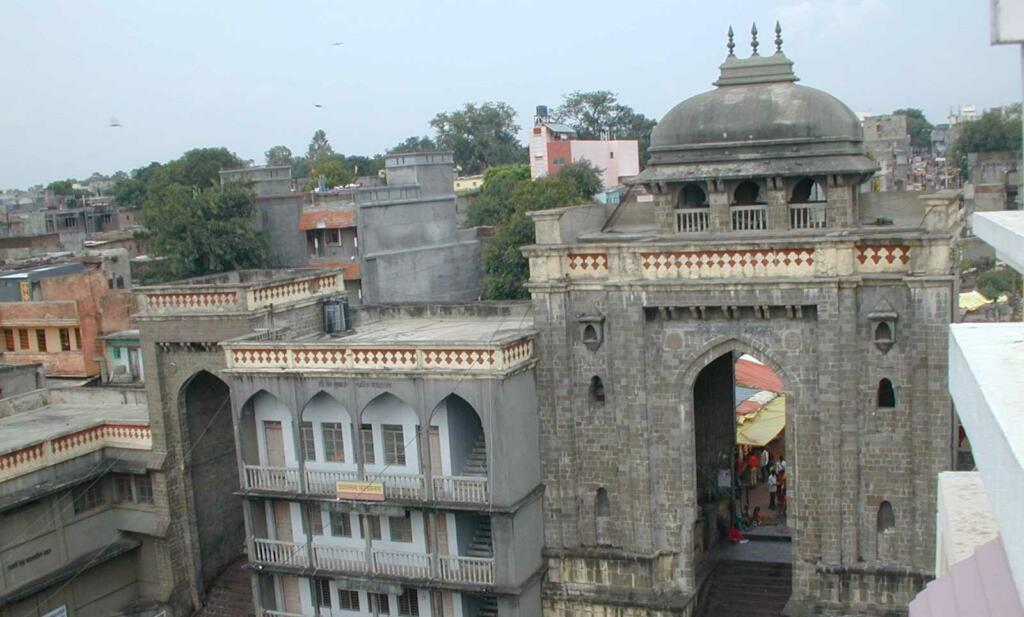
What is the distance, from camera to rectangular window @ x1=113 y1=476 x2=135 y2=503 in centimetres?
2434

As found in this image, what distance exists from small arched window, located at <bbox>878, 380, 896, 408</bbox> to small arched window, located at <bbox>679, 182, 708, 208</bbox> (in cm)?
508

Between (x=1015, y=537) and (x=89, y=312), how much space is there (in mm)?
34596

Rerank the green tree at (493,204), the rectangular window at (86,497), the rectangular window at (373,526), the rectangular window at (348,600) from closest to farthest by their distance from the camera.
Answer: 1. the rectangular window at (373,526)
2. the rectangular window at (348,600)
3. the rectangular window at (86,497)
4. the green tree at (493,204)

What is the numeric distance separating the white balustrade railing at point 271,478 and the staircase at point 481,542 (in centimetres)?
371

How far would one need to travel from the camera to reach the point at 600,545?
790 inches

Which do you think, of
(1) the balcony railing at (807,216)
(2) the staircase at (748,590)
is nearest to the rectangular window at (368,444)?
(2) the staircase at (748,590)

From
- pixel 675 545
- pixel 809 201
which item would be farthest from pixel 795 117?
pixel 675 545

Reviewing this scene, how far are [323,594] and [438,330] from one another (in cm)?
600

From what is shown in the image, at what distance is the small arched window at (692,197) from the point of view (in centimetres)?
2089

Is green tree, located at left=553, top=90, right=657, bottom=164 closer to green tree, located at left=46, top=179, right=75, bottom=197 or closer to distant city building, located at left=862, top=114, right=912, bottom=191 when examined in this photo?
distant city building, located at left=862, top=114, right=912, bottom=191

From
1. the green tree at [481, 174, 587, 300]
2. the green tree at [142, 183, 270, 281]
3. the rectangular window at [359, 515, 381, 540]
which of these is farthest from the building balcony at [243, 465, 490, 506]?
the green tree at [142, 183, 270, 281]

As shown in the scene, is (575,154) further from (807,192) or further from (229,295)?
(807,192)

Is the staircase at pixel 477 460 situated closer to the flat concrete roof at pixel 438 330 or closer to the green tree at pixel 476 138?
the flat concrete roof at pixel 438 330

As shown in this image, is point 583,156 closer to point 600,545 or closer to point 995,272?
point 995,272
